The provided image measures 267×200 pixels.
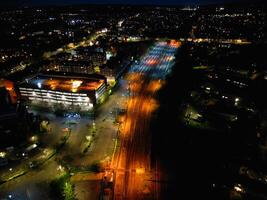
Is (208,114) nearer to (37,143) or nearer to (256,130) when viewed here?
(256,130)

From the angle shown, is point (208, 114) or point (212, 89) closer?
point (208, 114)

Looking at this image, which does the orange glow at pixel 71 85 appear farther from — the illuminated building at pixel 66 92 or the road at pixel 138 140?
the road at pixel 138 140

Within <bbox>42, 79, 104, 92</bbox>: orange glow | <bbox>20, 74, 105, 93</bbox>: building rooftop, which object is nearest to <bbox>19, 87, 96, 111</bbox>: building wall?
<bbox>20, 74, 105, 93</bbox>: building rooftop

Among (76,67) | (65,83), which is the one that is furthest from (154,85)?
(76,67)

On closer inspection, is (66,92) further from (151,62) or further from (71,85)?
(151,62)

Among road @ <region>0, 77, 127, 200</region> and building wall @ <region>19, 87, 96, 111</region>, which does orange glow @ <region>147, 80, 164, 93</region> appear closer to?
road @ <region>0, 77, 127, 200</region>

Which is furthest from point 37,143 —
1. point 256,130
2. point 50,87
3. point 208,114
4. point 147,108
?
point 256,130
